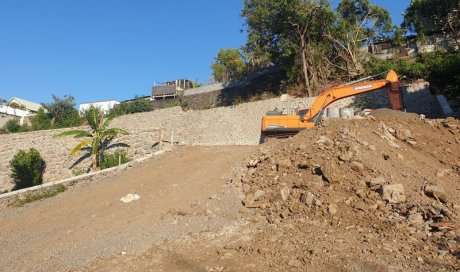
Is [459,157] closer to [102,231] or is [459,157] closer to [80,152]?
[102,231]

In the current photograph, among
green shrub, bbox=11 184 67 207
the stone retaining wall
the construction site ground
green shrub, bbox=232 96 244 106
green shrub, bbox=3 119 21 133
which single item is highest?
green shrub, bbox=232 96 244 106

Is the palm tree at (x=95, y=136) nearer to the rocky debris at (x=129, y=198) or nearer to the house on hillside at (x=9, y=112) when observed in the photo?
the rocky debris at (x=129, y=198)

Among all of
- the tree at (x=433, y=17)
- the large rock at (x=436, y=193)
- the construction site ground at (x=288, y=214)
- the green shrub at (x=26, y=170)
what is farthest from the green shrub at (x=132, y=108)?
the large rock at (x=436, y=193)

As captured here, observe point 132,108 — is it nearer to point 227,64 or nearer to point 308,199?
point 227,64

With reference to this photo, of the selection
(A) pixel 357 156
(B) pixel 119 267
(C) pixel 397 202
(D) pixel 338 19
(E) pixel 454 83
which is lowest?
(B) pixel 119 267

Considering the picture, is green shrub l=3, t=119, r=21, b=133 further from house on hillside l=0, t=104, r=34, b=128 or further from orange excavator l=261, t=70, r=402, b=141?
orange excavator l=261, t=70, r=402, b=141

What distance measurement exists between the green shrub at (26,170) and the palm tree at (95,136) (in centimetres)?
138

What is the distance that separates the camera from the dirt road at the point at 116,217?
5727 millimetres

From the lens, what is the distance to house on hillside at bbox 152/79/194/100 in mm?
31234

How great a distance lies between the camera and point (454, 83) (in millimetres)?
13375

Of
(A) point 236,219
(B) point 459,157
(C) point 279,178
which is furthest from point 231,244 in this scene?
(B) point 459,157

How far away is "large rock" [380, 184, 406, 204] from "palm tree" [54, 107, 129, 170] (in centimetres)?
1218

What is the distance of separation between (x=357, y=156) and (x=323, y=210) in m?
1.46

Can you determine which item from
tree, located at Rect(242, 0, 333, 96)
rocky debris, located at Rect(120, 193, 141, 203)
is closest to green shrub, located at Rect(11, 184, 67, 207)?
rocky debris, located at Rect(120, 193, 141, 203)
